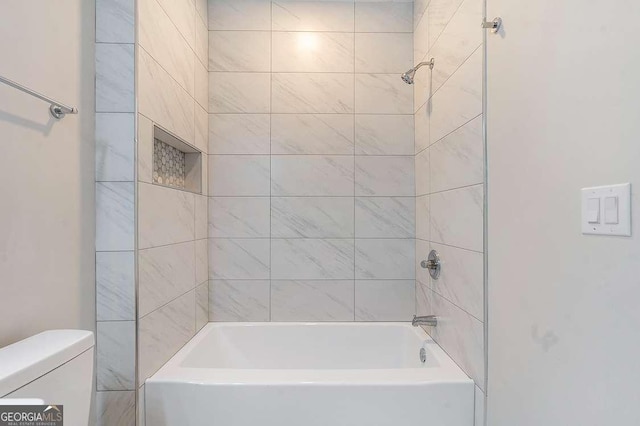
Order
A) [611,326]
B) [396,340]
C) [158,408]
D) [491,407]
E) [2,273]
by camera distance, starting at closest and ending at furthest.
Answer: [611,326] < [2,273] < [491,407] < [158,408] < [396,340]

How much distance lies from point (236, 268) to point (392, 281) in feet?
3.39

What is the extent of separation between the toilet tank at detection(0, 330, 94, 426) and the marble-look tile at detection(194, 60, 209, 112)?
57.7 inches

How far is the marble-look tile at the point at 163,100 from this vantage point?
1400mm

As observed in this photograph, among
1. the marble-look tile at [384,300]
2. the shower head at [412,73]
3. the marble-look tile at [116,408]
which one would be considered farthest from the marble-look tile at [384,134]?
the marble-look tile at [116,408]

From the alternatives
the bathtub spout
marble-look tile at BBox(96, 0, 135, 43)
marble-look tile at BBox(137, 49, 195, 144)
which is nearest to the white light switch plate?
the bathtub spout

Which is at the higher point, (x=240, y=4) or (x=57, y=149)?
(x=240, y=4)

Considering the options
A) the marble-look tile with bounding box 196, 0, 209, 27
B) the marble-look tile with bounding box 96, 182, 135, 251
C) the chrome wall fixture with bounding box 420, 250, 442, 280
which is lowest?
the chrome wall fixture with bounding box 420, 250, 442, 280

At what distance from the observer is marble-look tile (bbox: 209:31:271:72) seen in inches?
87.6

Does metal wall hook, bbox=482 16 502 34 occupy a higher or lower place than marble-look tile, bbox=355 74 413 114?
lower

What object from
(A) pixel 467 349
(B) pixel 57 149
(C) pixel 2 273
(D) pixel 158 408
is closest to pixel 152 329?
(D) pixel 158 408

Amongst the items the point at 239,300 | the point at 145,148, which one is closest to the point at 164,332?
the point at 239,300

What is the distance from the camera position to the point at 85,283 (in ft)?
4.18

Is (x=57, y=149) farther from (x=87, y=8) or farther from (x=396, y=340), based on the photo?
(x=396, y=340)

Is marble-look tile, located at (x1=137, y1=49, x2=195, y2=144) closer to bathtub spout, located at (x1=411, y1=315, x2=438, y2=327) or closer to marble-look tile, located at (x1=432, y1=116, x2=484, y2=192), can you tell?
marble-look tile, located at (x1=432, y1=116, x2=484, y2=192)
